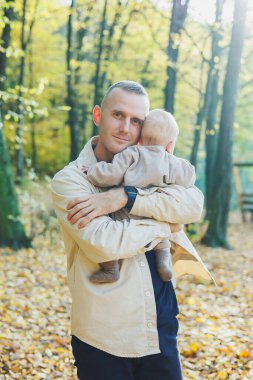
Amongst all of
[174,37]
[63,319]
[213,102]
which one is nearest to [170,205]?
[63,319]

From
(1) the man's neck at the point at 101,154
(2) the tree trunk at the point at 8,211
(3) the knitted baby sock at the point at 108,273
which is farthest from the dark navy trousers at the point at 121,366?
(2) the tree trunk at the point at 8,211

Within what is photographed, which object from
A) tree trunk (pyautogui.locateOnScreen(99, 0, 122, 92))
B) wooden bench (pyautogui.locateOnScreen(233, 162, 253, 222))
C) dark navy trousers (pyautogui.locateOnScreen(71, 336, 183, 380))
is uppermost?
tree trunk (pyautogui.locateOnScreen(99, 0, 122, 92))

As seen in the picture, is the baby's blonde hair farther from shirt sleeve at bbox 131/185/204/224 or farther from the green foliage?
the green foliage

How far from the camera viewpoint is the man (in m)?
2.04

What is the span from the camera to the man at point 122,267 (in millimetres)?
2035

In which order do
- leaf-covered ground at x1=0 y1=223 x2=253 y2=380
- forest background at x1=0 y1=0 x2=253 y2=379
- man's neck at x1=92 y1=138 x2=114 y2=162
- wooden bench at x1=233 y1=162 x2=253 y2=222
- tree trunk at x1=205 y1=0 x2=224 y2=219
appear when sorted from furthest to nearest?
1. wooden bench at x1=233 y1=162 x2=253 y2=222
2. tree trunk at x1=205 y1=0 x2=224 y2=219
3. forest background at x1=0 y1=0 x2=253 y2=379
4. leaf-covered ground at x1=0 y1=223 x2=253 y2=380
5. man's neck at x1=92 y1=138 x2=114 y2=162

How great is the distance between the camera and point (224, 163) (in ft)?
33.0

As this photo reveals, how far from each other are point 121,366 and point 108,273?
420 millimetres

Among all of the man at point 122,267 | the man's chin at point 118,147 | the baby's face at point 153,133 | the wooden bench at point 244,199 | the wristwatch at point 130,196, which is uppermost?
the baby's face at point 153,133

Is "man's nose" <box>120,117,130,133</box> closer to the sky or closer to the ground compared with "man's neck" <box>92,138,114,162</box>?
closer to the sky

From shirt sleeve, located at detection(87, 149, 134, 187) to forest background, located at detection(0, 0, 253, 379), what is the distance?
2.49 meters

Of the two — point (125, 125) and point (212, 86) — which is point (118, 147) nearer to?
point (125, 125)

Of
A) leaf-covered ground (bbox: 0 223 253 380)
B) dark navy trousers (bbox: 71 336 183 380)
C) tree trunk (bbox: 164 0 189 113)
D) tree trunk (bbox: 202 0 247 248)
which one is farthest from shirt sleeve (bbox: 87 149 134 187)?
tree trunk (bbox: 164 0 189 113)

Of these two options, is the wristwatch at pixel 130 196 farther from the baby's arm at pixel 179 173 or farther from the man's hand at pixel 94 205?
the baby's arm at pixel 179 173
